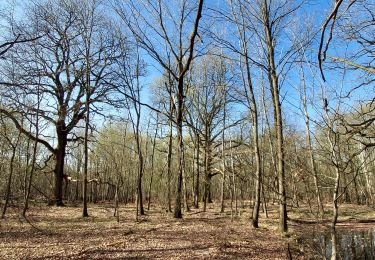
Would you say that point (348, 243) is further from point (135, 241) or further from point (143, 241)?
point (135, 241)

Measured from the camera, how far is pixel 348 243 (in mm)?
12414

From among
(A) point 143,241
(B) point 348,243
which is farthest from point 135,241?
(B) point 348,243

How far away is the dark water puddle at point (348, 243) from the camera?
10172 mm

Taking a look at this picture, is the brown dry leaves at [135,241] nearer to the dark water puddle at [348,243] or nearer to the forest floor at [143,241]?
the forest floor at [143,241]

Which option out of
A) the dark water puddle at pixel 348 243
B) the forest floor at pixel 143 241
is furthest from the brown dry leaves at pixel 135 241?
the dark water puddle at pixel 348 243

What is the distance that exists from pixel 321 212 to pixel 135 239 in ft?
21.2

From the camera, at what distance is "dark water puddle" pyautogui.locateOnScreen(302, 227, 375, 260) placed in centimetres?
1017

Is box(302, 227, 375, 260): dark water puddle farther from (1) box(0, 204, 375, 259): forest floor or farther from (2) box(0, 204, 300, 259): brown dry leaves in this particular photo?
(2) box(0, 204, 300, 259): brown dry leaves

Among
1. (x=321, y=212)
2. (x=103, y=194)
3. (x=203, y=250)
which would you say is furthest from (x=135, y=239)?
(x=103, y=194)

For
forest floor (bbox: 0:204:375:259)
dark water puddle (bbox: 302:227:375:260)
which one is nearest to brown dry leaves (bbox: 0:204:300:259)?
forest floor (bbox: 0:204:375:259)

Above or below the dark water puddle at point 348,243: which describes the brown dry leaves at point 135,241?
above

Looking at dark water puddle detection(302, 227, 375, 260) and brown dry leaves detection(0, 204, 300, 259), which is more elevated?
brown dry leaves detection(0, 204, 300, 259)

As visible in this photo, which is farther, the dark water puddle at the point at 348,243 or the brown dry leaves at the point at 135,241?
the dark water puddle at the point at 348,243

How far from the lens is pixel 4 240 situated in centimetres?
905
